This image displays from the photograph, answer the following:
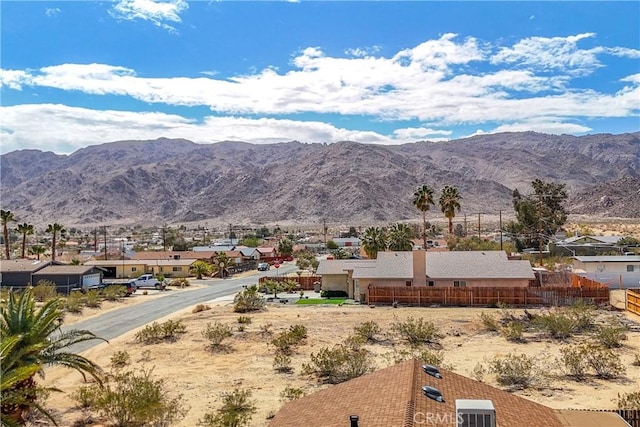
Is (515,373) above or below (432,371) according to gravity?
below

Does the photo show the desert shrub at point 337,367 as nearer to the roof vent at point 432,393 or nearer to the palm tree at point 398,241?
the roof vent at point 432,393

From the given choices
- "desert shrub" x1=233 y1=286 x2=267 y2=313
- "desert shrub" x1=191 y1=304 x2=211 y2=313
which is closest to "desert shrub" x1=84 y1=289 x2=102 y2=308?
"desert shrub" x1=191 y1=304 x2=211 y2=313

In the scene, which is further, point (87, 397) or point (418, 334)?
point (418, 334)

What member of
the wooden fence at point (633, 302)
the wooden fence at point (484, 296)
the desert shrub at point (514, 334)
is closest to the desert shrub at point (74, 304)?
the wooden fence at point (484, 296)

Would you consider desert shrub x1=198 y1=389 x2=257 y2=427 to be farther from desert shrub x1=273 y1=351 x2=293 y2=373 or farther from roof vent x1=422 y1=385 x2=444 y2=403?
roof vent x1=422 y1=385 x2=444 y2=403

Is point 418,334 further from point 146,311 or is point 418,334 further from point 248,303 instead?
point 146,311

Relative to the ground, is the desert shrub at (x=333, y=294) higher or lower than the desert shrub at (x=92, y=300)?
lower

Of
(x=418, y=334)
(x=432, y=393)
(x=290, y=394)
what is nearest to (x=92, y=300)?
(x=418, y=334)
